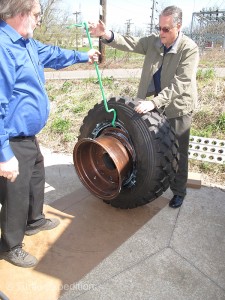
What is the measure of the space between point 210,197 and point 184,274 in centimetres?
147

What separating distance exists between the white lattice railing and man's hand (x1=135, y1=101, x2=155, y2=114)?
6.50 ft

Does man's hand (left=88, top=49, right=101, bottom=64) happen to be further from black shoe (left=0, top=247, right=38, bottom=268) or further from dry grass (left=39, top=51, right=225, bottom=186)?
dry grass (left=39, top=51, right=225, bottom=186)

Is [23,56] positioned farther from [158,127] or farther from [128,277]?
[128,277]

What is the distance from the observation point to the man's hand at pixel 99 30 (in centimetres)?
337

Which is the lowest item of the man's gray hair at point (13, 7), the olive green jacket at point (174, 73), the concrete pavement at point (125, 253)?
the concrete pavement at point (125, 253)

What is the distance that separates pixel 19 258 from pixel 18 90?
147 centimetres

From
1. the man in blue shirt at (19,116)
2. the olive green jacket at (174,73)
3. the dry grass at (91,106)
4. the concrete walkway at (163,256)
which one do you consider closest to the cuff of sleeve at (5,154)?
the man in blue shirt at (19,116)

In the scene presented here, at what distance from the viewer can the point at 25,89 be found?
2.28 meters

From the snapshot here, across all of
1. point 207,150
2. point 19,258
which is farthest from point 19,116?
point 207,150

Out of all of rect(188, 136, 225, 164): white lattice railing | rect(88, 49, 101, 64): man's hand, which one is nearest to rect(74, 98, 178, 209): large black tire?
rect(88, 49, 101, 64): man's hand

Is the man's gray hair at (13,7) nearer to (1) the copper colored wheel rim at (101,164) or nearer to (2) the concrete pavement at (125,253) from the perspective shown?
(1) the copper colored wheel rim at (101,164)

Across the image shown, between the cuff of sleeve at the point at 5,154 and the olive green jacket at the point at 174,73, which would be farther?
the olive green jacket at the point at 174,73

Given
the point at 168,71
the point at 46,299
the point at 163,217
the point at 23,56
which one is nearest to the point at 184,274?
the point at 163,217

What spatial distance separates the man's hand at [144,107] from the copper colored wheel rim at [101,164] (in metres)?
0.36
